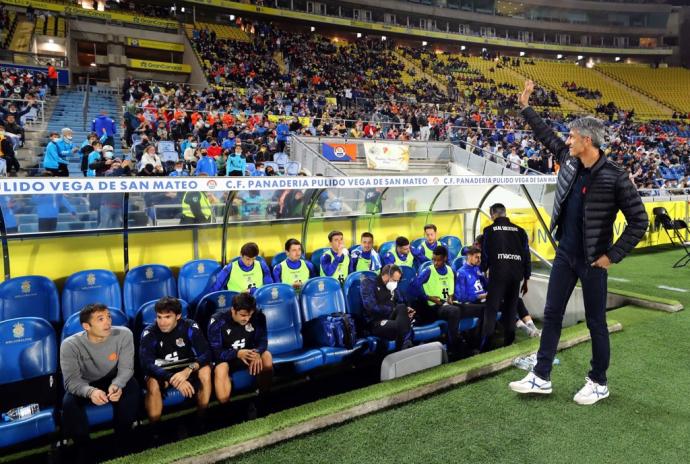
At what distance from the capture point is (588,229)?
311cm

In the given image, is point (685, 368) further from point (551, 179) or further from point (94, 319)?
point (94, 319)

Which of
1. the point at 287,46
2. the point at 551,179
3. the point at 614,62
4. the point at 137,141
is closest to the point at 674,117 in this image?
the point at 614,62

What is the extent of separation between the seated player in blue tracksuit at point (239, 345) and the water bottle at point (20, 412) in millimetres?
1316

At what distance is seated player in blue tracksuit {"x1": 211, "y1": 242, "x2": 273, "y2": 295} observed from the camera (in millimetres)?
5559

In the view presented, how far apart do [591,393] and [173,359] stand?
3.39 meters

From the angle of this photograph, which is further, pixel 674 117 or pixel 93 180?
pixel 674 117

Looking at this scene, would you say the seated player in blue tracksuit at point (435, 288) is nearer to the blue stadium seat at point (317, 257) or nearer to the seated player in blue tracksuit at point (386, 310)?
the seated player in blue tracksuit at point (386, 310)

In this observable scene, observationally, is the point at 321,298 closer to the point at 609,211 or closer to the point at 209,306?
the point at 209,306

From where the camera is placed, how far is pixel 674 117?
35.8 metres

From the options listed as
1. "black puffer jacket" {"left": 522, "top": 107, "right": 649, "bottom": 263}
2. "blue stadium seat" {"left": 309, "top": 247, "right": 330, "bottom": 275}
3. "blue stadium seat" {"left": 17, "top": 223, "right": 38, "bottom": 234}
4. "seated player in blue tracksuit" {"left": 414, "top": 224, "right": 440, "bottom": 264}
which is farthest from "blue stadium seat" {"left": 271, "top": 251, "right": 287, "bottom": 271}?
"black puffer jacket" {"left": 522, "top": 107, "right": 649, "bottom": 263}

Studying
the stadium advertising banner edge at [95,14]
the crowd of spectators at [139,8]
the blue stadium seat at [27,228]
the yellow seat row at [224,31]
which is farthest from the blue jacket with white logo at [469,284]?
the crowd of spectators at [139,8]

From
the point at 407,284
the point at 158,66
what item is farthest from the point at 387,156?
the point at 158,66

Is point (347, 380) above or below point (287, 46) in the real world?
below

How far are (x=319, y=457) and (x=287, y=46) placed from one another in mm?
31851
